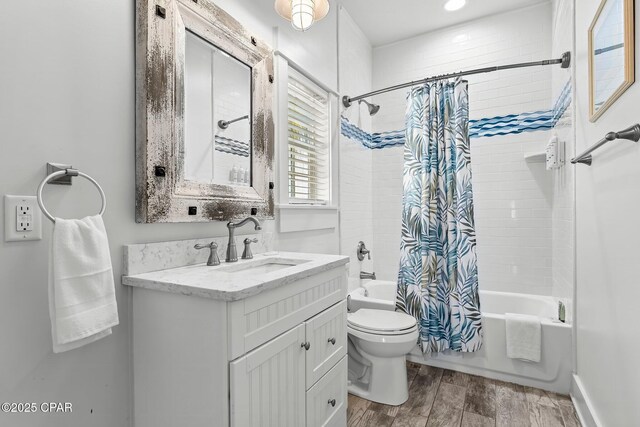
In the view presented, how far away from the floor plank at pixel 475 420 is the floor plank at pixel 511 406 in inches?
1.5

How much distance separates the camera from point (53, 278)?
34.5 inches

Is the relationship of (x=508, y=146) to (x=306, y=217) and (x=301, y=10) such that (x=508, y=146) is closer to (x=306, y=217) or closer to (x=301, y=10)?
(x=306, y=217)

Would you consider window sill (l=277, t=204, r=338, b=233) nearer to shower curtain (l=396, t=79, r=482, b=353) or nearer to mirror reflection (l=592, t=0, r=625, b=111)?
shower curtain (l=396, t=79, r=482, b=353)

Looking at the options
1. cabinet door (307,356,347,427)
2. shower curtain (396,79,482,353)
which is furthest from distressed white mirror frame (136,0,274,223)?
shower curtain (396,79,482,353)

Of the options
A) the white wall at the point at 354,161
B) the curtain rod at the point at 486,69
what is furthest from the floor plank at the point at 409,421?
the curtain rod at the point at 486,69

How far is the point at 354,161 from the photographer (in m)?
2.98

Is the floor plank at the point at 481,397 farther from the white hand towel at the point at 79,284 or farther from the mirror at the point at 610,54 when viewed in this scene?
the white hand towel at the point at 79,284

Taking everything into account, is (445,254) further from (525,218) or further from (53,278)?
(53,278)

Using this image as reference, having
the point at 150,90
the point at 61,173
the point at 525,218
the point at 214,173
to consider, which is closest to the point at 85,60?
the point at 150,90

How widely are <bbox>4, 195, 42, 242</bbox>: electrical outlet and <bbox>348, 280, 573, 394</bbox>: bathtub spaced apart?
78.8 inches

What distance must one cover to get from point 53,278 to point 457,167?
2.31 metres

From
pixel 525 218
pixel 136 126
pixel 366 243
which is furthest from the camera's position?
pixel 366 243

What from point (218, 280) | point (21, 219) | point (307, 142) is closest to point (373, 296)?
point (307, 142)

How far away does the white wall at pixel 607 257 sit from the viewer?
3.58 feet
